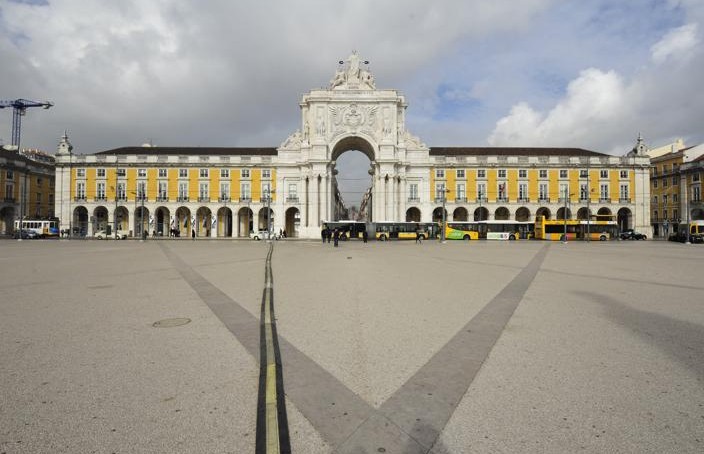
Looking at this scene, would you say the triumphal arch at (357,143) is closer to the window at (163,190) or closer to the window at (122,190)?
the window at (163,190)

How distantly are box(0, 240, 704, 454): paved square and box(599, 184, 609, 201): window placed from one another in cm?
5778

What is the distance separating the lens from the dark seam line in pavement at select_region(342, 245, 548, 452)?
3.01 m

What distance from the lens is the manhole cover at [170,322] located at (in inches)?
244

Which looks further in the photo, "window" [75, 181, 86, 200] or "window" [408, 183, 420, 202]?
"window" [75, 181, 86, 200]

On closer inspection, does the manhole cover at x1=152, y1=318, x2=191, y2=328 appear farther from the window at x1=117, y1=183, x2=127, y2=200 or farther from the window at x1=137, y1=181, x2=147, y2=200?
the window at x1=117, y1=183, x2=127, y2=200

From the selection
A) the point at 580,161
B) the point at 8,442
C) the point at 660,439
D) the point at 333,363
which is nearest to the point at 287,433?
the point at 333,363

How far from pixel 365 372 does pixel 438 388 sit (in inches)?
32.9

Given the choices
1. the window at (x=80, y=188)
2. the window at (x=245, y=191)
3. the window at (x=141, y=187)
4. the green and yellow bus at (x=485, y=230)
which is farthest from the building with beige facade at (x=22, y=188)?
the green and yellow bus at (x=485, y=230)

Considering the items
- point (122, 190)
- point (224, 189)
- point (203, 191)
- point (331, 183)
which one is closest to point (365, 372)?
point (331, 183)

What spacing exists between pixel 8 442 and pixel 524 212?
63.6m

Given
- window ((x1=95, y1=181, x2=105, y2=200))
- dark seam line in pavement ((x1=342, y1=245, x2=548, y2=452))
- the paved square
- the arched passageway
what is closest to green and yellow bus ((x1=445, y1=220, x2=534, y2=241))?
the arched passageway

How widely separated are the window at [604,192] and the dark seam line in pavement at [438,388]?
205 ft

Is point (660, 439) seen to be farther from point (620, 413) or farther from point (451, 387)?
point (451, 387)

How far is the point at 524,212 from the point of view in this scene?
194 ft
